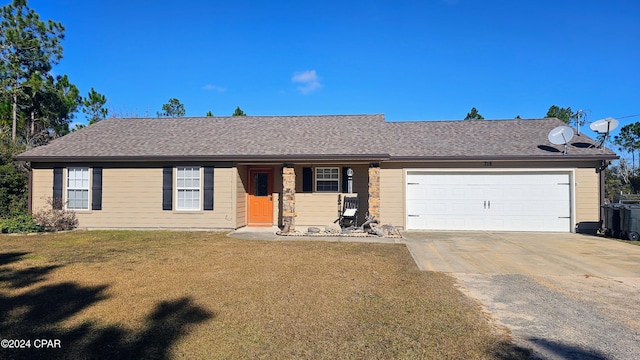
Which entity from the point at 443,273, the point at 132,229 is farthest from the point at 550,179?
the point at 132,229

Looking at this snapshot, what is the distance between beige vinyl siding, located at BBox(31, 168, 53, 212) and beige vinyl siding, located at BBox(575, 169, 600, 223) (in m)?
18.0

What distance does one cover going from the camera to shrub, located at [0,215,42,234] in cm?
1104

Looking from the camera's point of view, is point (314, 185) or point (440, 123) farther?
point (440, 123)

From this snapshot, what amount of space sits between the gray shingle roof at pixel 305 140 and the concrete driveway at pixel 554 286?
333 centimetres

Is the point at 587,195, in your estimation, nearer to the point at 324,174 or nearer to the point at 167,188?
the point at 324,174

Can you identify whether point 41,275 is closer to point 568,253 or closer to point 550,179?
point 568,253

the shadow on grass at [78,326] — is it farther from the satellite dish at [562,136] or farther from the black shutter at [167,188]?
the satellite dish at [562,136]

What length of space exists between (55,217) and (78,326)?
9957 mm

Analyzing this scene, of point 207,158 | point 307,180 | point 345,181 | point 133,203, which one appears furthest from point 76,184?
point 345,181

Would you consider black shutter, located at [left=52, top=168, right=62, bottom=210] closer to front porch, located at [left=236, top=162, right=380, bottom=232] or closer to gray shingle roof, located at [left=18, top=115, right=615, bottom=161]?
gray shingle roof, located at [left=18, top=115, right=615, bottom=161]

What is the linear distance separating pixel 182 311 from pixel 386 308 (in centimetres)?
252

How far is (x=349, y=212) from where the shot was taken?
37.7 feet

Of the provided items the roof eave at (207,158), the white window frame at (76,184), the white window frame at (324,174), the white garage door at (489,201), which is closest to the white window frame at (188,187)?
the roof eave at (207,158)

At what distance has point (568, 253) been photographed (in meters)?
8.27
